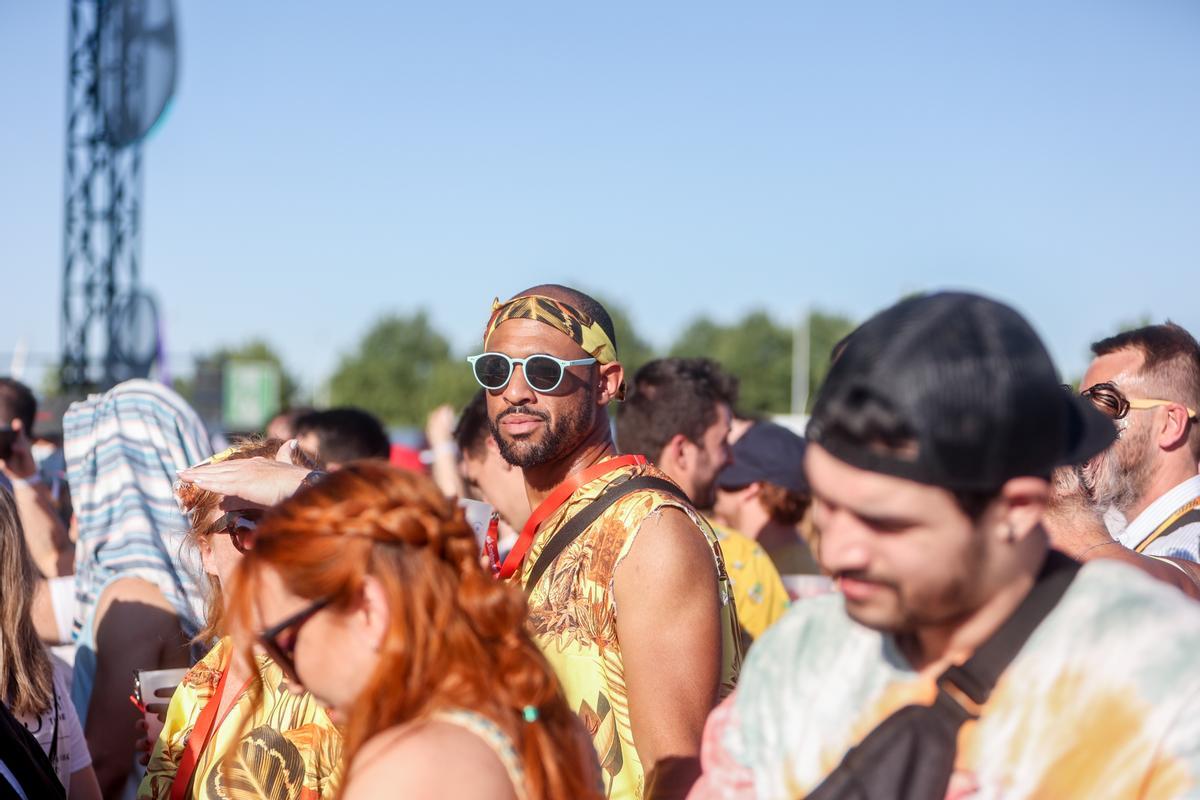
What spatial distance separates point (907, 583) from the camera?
4.59 feet

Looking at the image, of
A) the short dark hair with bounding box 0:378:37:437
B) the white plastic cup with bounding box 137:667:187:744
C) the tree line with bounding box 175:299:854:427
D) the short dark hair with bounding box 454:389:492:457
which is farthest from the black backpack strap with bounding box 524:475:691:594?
the tree line with bounding box 175:299:854:427

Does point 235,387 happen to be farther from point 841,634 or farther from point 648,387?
point 841,634

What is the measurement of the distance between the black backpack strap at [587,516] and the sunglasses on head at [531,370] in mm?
391

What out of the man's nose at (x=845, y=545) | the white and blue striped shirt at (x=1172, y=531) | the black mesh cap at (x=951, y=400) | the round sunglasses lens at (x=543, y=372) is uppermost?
the black mesh cap at (x=951, y=400)

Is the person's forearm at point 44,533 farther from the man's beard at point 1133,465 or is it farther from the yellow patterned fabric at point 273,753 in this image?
the man's beard at point 1133,465

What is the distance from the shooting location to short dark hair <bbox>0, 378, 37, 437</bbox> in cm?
551

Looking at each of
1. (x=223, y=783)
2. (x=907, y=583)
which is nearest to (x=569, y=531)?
(x=223, y=783)

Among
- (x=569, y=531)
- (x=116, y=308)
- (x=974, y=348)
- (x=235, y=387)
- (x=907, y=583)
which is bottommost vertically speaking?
(x=235, y=387)

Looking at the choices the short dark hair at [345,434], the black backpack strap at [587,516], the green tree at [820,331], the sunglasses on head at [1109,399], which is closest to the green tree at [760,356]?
the green tree at [820,331]

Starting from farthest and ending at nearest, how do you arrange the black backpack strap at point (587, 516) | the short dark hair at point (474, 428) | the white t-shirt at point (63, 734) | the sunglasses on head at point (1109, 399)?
the short dark hair at point (474, 428), the sunglasses on head at point (1109, 399), the white t-shirt at point (63, 734), the black backpack strap at point (587, 516)

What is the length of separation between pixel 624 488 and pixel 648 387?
2.32m

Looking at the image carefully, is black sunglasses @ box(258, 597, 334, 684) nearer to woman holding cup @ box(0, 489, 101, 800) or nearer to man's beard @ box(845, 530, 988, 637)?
man's beard @ box(845, 530, 988, 637)

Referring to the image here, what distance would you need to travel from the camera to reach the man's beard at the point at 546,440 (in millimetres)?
3137

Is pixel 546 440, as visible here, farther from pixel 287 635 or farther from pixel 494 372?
pixel 287 635
